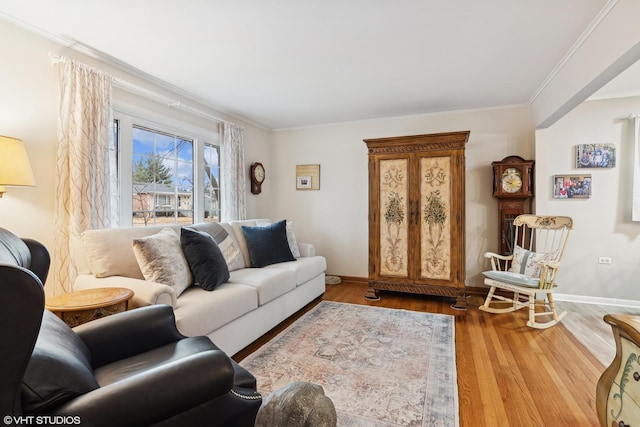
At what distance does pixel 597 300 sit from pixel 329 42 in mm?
4119

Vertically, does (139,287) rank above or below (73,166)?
below

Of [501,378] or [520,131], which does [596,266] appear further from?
[501,378]

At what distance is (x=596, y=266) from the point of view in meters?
3.53

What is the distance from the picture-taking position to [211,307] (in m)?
2.10

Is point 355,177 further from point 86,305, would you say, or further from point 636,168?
point 86,305

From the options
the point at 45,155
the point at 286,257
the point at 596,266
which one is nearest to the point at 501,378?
the point at 286,257

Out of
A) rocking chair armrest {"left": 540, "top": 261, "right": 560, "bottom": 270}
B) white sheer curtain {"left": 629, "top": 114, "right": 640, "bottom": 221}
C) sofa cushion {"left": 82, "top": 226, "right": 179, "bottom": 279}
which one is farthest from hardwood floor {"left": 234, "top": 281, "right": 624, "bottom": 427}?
white sheer curtain {"left": 629, "top": 114, "right": 640, "bottom": 221}

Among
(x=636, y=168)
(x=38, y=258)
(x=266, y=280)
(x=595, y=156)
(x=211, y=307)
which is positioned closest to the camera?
(x=38, y=258)

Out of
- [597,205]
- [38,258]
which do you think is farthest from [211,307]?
[597,205]

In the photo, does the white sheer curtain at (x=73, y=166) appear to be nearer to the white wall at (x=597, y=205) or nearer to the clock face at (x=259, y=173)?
the clock face at (x=259, y=173)

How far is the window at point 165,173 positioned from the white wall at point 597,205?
13.5 ft

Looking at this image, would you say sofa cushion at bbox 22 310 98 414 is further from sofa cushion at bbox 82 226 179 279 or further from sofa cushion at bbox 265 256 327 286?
sofa cushion at bbox 265 256 327 286

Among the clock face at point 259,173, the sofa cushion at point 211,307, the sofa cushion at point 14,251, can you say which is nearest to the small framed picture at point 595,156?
the sofa cushion at point 211,307

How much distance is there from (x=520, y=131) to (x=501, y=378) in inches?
124
